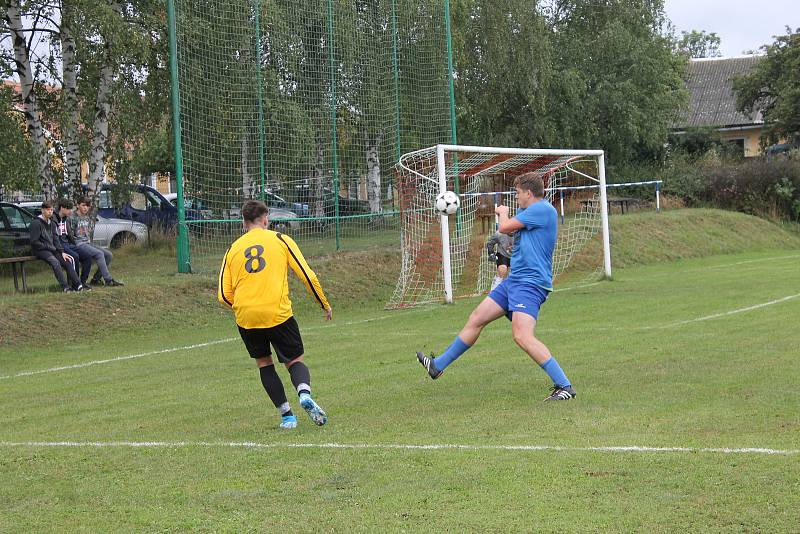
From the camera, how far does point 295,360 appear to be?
8.34 metres

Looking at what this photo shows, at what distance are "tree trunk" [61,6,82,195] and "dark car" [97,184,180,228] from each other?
3.22 metres

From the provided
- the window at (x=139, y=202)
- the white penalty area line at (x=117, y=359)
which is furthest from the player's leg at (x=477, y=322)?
the window at (x=139, y=202)

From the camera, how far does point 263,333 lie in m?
8.19

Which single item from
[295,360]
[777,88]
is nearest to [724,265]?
[295,360]

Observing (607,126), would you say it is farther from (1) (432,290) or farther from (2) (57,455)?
(2) (57,455)

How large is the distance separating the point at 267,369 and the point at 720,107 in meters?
59.5

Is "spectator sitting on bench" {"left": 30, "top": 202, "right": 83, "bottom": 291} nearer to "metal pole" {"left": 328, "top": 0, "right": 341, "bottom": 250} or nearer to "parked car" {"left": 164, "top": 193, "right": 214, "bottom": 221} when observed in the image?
"parked car" {"left": 164, "top": 193, "right": 214, "bottom": 221}

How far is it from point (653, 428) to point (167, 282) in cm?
1307

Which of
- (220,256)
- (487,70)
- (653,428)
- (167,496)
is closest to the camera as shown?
(167,496)

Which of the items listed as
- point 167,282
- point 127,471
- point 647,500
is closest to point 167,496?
point 127,471

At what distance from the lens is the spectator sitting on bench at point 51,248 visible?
1728cm

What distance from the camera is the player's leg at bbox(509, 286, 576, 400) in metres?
8.80

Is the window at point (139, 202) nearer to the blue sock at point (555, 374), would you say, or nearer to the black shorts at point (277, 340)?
the black shorts at point (277, 340)

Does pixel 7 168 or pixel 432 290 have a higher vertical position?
pixel 7 168
